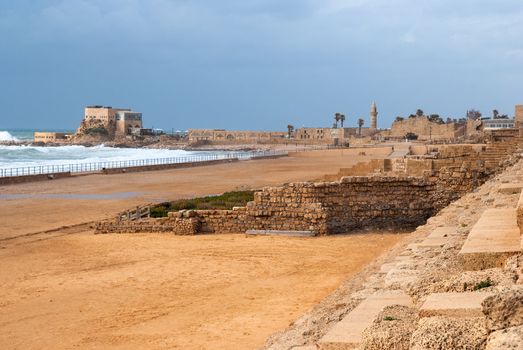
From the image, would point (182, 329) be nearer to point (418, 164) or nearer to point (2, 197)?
point (418, 164)

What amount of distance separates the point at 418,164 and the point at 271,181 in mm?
19922

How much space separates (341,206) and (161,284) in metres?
6.41

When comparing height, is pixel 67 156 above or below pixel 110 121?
below

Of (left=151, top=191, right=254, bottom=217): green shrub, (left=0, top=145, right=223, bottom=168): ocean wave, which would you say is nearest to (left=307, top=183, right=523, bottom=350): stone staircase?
(left=151, top=191, right=254, bottom=217): green shrub

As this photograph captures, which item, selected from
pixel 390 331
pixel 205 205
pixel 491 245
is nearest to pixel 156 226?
pixel 205 205

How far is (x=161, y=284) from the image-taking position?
37.7 ft

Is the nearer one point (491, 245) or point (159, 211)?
point (491, 245)

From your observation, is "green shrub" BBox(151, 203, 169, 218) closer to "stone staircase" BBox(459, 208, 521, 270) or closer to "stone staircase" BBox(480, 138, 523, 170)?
"stone staircase" BBox(480, 138, 523, 170)

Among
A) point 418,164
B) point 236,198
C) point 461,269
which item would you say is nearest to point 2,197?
point 236,198

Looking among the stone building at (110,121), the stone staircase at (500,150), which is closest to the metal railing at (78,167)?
the stone staircase at (500,150)

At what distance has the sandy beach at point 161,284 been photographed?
8602 mm

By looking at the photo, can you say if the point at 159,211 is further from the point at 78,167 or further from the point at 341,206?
the point at 78,167

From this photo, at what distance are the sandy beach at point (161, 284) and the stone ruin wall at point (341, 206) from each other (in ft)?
2.06

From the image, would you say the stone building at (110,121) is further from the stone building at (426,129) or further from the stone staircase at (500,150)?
the stone staircase at (500,150)
